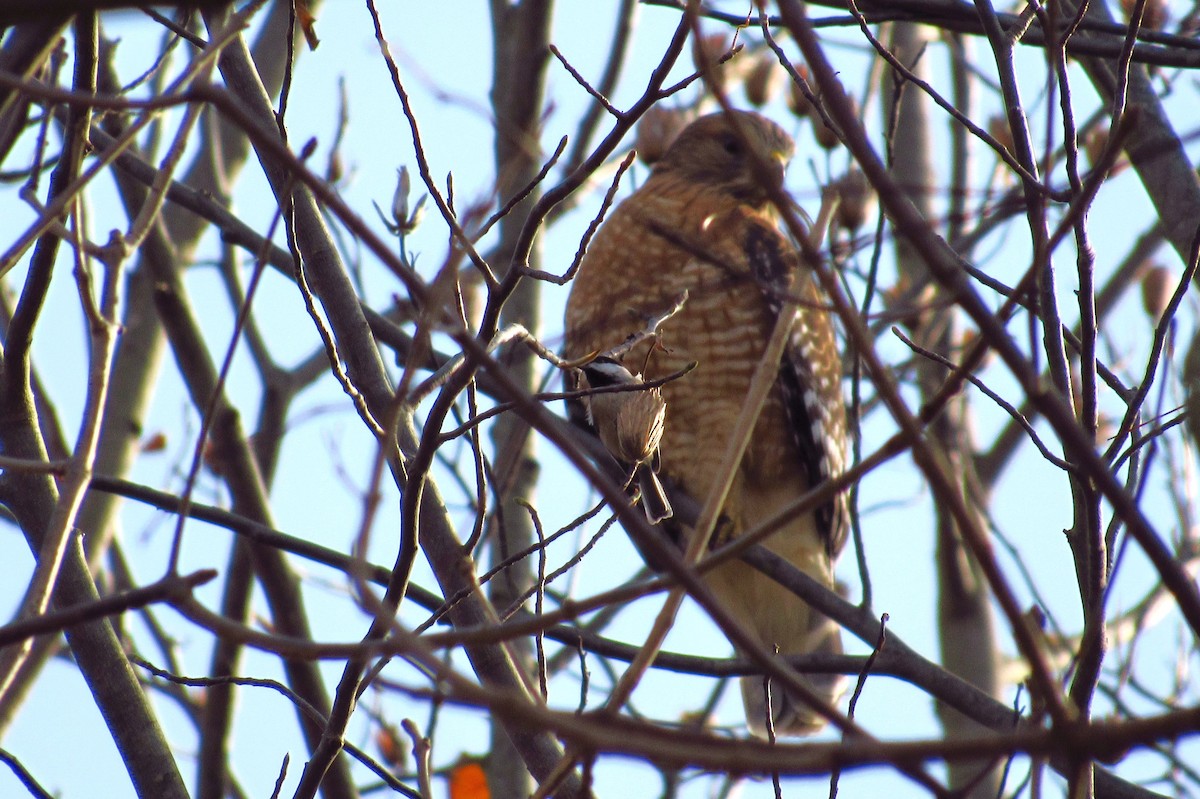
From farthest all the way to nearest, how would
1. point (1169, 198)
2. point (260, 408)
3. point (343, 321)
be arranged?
point (260, 408) < point (1169, 198) < point (343, 321)

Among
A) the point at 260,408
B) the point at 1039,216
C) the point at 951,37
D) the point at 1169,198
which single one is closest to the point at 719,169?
the point at 951,37

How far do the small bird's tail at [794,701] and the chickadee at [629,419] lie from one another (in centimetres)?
281

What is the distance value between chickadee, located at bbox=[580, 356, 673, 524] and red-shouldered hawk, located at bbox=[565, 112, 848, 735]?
2507mm

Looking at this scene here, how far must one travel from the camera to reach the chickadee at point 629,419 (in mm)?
2031

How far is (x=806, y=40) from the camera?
3.37ft

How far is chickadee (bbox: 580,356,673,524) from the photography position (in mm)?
2031

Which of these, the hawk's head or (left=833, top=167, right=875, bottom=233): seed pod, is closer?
(left=833, top=167, right=875, bottom=233): seed pod

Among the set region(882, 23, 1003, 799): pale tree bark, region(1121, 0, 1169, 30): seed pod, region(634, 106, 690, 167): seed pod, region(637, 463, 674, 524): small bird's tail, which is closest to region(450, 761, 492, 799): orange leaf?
region(637, 463, 674, 524): small bird's tail

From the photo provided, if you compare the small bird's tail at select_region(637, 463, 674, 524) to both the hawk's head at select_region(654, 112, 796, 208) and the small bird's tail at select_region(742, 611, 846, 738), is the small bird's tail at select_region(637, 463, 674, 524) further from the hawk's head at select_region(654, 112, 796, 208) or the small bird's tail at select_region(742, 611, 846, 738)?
the hawk's head at select_region(654, 112, 796, 208)

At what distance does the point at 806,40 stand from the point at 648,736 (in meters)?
0.53

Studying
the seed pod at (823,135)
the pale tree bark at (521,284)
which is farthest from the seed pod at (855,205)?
the pale tree bark at (521,284)

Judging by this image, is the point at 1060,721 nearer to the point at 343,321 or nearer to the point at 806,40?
the point at 806,40

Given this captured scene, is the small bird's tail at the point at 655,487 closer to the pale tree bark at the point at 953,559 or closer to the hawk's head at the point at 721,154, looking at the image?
the pale tree bark at the point at 953,559

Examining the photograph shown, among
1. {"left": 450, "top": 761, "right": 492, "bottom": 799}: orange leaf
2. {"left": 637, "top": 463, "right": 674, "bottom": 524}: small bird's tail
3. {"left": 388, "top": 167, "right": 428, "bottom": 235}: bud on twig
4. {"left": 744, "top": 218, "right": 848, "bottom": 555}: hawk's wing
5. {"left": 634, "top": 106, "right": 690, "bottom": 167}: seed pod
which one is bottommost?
{"left": 450, "top": 761, "right": 492, "bottom": 799}: orange leaf
